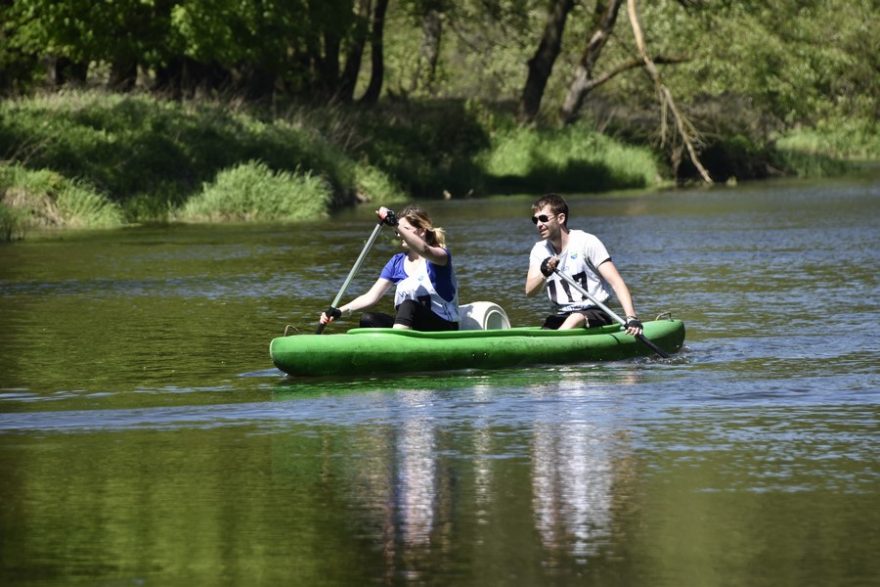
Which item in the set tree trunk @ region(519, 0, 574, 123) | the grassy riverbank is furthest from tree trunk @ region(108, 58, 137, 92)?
tree trunk @ region(519, 0, 574, 123)

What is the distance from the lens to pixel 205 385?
12406 mm

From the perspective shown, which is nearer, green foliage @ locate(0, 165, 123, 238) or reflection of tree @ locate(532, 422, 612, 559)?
reflection of tree @ locate(532, 422, 612, 559)

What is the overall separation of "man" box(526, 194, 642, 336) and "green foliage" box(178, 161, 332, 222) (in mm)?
Result: 21601

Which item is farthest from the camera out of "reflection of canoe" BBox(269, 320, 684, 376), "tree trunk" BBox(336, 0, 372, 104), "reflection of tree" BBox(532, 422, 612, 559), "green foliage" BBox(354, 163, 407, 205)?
"tree trunk" BBox(336, 0, 372, 104)

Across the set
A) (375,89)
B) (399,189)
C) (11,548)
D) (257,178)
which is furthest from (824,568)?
(375,89)

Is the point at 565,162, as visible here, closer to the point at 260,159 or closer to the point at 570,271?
the point at 260,159

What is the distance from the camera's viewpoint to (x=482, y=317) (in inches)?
535

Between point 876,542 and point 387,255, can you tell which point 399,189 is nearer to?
point 387,255

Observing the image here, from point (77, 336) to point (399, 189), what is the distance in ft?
86.2

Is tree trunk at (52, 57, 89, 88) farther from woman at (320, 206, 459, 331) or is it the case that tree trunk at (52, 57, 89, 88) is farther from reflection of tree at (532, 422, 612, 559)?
reflection of tree at (532, 422, 612, 559)

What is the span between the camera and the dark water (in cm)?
697

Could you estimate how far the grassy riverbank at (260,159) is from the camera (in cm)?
3325

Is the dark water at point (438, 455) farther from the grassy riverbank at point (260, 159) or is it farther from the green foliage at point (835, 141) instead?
the green foliage at point (835, 141)

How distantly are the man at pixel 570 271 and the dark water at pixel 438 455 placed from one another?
0.53m
